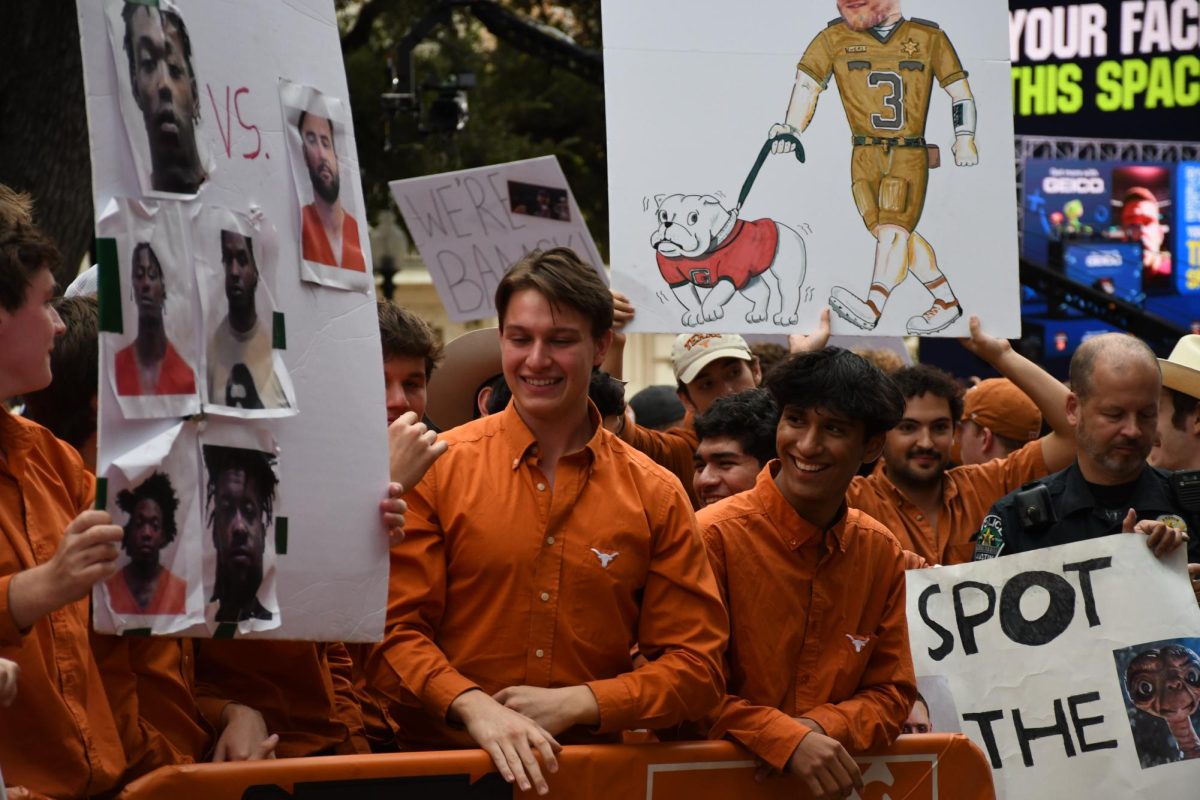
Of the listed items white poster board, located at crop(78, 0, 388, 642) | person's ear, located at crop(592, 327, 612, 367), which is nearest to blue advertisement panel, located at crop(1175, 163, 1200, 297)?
person's ear, located at crop(592, 327, 612, 367)

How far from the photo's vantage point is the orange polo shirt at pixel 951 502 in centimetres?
598

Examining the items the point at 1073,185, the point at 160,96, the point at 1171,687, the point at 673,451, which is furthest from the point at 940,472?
the point at 1073,185

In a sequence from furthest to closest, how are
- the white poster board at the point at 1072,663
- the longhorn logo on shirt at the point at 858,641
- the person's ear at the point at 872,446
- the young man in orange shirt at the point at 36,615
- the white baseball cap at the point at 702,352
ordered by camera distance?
the white baseball cap at the point at 702,352, the white poster board at the point at 1072,663, the person's ear at the point at 872,446, the longhorn logo on shirt at the point at 858,641, the young man in orange shirt at the point at 36,615

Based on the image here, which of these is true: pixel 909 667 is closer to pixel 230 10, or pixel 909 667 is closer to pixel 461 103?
pixel 230 10

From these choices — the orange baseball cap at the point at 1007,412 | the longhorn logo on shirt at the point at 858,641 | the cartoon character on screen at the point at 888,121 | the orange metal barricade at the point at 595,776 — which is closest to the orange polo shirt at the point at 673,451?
the cartoon character on screen at the point at 888,121

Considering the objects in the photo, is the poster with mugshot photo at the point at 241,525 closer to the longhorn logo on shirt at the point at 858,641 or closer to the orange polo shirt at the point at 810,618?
the orange polo shirt at the point at 810,618

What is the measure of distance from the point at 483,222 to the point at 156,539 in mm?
4105

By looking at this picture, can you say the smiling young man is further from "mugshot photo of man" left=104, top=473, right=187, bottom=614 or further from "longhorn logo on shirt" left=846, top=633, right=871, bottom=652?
"mugshot photo of man" left=104, top=473, right=187, bottom=614

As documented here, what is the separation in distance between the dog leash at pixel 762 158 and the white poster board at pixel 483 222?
1.53 metres

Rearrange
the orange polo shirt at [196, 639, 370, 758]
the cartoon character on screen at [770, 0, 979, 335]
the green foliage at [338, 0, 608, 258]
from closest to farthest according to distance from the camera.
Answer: the orange polo shirt at [196, 639, 370, 758], the cartoon character on screen at [770, 0, 979, 335], the green foliage at [338, 0, 608, 258]

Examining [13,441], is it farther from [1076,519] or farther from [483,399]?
[1076,519]

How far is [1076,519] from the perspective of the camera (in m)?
5.14

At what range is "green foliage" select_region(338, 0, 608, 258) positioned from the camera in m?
17.1

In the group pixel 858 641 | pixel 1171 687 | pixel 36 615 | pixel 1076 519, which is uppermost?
pixel 36 615
